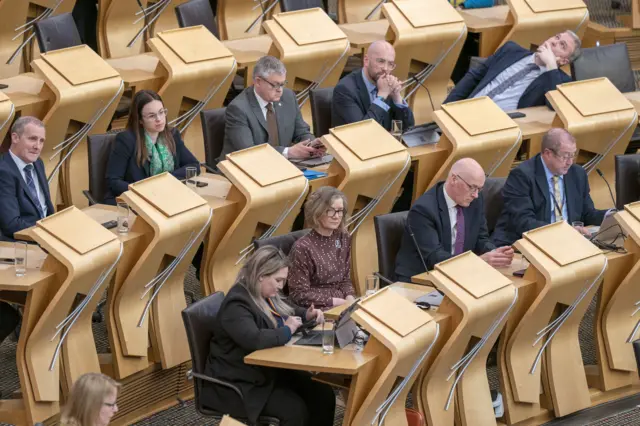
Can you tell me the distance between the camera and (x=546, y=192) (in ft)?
16.1

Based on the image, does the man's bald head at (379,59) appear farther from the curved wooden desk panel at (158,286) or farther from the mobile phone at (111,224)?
the mobile phone at (111,224)

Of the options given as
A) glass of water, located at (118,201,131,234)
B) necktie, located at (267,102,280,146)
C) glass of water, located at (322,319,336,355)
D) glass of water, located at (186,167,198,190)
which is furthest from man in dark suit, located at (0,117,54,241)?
glass of water, located at (322,319,336,355)

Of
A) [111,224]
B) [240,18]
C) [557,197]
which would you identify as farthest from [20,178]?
[240,18]

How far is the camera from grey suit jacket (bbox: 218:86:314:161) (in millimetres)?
5055

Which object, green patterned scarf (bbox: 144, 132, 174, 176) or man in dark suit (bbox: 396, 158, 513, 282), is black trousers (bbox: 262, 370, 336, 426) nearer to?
man in dark suit (bbox: 396, 158, 513, 282)

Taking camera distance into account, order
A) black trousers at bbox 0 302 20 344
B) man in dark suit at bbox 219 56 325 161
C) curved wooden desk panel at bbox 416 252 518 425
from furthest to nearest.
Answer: man in dark suit at bbox 219 56 325 161 < black trousers at bbox 0 302 20 344 < curved wooden desk panel at bbox 416 252 518 425

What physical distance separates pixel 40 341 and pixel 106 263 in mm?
318

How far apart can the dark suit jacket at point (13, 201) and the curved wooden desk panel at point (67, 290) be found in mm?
345

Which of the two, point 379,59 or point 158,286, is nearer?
point 158,286

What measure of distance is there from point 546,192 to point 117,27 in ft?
7.82

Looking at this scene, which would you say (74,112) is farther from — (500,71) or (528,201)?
(500,71)

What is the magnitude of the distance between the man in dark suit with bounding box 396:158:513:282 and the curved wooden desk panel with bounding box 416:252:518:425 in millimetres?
283

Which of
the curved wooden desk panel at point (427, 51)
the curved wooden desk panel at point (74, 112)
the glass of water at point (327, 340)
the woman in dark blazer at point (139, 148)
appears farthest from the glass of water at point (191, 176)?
the curved wooden desk panel at point (427, 51)

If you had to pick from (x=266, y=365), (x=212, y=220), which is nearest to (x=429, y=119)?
(x=212, y=220)
